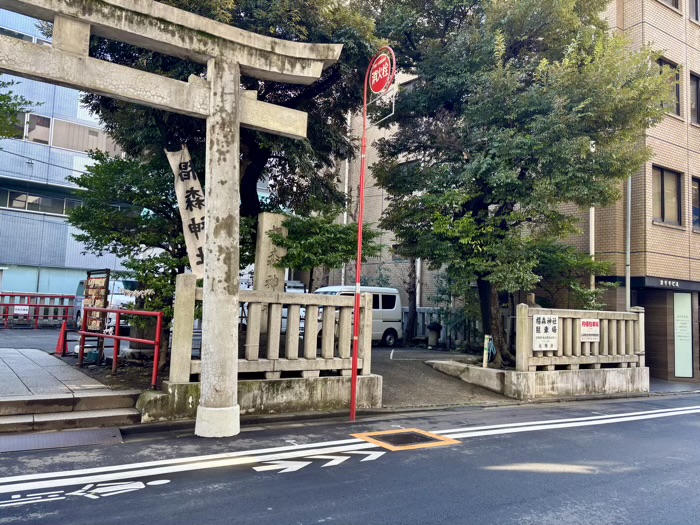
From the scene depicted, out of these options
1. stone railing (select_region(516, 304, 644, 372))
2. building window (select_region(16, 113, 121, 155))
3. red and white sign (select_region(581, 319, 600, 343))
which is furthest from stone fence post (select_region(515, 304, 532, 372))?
building window (select_region(16, 113, 121, 155))

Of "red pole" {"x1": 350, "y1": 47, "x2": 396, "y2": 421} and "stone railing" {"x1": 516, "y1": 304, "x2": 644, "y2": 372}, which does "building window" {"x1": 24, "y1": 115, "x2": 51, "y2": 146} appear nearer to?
"red pole" {"x1": 350, "y1": 47, "x2": 396, "y2": 421}

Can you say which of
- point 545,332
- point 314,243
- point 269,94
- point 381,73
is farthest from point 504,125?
point 314,243

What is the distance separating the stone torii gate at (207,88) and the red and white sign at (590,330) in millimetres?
9154

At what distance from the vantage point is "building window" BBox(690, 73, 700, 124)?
60.4 ft

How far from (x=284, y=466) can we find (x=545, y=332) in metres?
8.14

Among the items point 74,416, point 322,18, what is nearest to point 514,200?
point 322,18

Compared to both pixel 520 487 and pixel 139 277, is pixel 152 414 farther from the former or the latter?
pixel 520 487

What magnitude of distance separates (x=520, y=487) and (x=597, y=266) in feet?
35.0

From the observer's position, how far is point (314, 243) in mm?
9539

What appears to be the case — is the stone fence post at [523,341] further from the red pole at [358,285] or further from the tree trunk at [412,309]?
the tree trunk at [412,309]

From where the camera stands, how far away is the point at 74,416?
Result: 7.17 metres

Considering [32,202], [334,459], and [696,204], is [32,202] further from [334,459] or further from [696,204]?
[696,204]

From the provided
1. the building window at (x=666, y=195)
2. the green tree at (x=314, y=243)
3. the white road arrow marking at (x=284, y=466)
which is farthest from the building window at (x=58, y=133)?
the white road arrow marking at (x=284, y=466)

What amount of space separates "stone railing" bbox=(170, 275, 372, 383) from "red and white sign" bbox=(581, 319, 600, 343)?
20.4 ft
